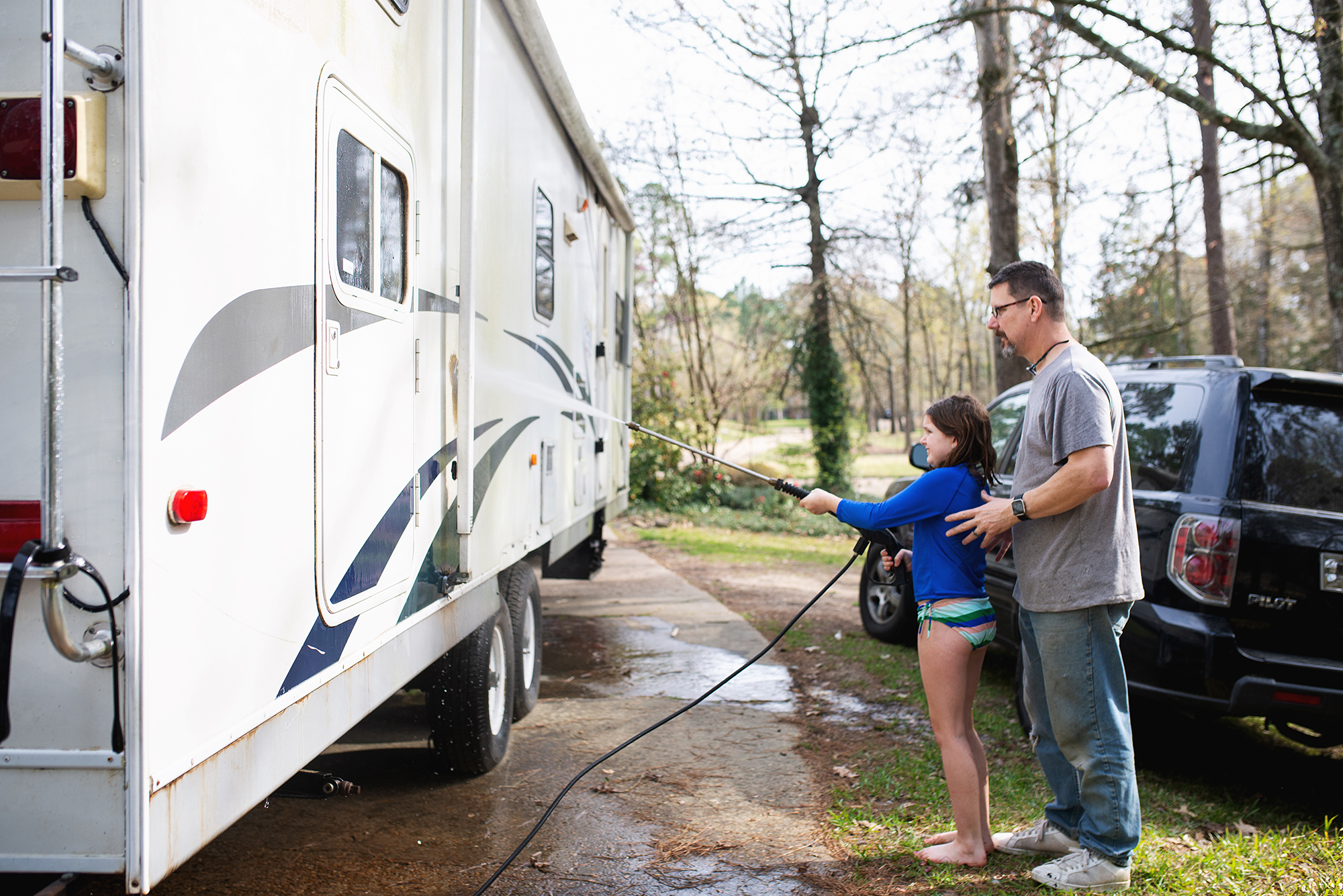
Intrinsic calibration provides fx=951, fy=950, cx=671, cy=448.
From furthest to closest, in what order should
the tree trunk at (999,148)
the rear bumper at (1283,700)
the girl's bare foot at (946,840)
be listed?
1. the tree trunk at (999,148)
2. the rear bumper at (1283,700)
3. the girl's bare foot at (946,840)

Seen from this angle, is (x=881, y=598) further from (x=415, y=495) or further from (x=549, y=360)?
(x=415, y=495)

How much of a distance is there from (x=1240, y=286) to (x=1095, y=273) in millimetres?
5945

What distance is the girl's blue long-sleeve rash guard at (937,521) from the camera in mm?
3068

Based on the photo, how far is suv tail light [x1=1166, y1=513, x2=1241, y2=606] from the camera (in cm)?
357

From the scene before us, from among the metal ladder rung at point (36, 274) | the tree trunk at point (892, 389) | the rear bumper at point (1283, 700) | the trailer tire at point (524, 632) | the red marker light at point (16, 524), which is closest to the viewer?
the metal ladder rung at point (36, 274)

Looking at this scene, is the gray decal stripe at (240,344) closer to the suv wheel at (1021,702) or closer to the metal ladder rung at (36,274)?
the metal ladder rung at (36,274)

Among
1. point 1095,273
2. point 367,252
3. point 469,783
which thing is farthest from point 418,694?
point 1095,273

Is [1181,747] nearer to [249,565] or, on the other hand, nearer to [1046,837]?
[1046,837]

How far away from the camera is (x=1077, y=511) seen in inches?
116

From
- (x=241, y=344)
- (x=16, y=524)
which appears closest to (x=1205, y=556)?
(x=241, y=344)

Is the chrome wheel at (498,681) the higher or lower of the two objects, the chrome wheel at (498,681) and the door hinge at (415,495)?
the lower

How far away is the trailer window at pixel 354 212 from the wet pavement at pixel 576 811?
1.98 metres

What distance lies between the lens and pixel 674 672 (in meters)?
5.87

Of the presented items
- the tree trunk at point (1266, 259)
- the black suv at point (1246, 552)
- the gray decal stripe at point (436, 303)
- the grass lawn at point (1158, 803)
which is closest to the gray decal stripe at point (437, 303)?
the gray decal stripe at point (436, 303)
